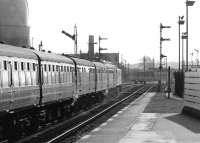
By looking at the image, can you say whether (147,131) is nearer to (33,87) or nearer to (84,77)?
(33,87)

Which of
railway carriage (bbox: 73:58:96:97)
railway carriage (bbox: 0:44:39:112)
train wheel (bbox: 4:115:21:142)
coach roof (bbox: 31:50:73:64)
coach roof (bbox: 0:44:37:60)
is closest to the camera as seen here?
railway carriage (bbox: 0:44:39:112)

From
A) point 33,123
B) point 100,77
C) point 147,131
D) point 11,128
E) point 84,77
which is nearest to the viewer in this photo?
point 11,128

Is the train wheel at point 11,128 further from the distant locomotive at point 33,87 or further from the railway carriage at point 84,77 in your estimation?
the railway carriage at point 84,77

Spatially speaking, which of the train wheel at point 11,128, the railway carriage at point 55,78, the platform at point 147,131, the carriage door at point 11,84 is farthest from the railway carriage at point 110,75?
the carriage door at point 11,84

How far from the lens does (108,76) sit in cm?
4362

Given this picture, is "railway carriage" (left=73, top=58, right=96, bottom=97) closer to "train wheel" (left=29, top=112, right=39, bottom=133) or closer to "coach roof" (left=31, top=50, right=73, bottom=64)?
"coach roof" (left=31, top=50, right=73, bottom=64)

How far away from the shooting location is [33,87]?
17.0 metres

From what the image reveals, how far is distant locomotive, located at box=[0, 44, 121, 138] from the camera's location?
14.1 m

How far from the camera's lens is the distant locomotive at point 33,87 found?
554 inches

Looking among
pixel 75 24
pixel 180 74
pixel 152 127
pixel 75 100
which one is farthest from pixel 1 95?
pixel 75 24

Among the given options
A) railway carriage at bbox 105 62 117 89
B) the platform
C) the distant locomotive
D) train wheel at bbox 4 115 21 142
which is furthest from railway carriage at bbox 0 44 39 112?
railway carriage at bbox 105 62 117 89

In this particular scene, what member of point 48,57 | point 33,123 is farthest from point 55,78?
point 33,123

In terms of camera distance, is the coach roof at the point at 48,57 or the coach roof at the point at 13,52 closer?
the coach roof at the point at 13,52

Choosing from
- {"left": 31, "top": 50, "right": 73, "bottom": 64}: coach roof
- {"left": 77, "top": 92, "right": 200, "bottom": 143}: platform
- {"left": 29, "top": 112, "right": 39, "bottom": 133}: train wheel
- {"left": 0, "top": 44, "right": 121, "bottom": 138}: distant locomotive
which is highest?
{"left": 31, "top": 50, "right": 73, "bottom": 64}: coach roof
